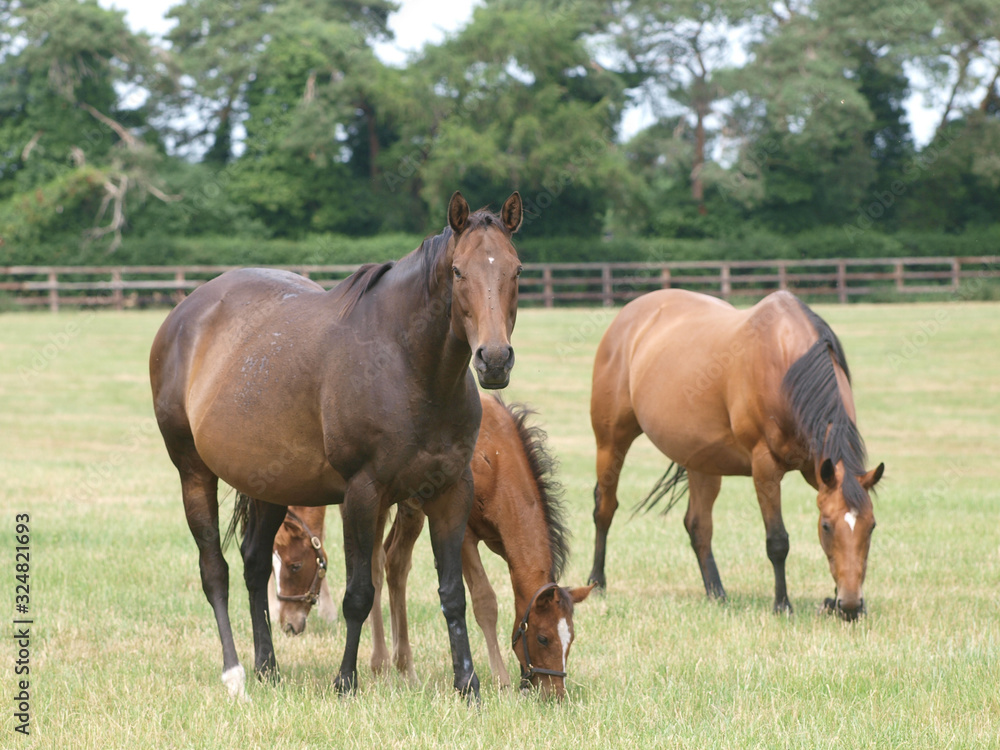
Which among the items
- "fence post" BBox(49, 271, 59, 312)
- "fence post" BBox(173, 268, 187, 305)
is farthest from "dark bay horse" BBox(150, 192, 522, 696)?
"fence post" BBox(49, 271, 59, 312)

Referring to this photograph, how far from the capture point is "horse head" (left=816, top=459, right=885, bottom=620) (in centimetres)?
569

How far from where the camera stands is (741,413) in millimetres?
6758

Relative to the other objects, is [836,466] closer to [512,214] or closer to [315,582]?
[512,214]

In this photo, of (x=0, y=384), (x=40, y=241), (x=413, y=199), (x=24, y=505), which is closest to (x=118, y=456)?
(x=24, y=505)

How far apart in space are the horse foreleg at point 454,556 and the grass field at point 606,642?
19cm

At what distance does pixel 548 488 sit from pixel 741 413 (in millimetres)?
2273

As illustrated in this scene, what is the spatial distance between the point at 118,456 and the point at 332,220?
1090 inches

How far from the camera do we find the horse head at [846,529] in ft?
18.7

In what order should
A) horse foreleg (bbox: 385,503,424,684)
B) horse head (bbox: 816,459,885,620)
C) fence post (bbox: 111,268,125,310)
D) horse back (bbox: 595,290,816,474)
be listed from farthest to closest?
fence post (bbox: 111,268,125,310)
horse back (bbox: 595,290,816,474)
horse head (bbox: 816,459,885,620)
horse foreleg (bbox: 385,503,424,684)

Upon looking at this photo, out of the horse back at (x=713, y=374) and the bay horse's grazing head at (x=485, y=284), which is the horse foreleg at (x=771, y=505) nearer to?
the horse back at (x=713, y=374)

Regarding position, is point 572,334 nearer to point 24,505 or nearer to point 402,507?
point 24,505

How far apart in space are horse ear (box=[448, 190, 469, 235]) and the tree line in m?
31.7

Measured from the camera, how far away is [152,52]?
3884 cm

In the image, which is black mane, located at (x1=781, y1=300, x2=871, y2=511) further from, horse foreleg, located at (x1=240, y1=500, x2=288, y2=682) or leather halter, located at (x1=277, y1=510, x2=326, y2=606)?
horse foreleg, located at (x1=240, y1=500, x2=288, y2=682)
